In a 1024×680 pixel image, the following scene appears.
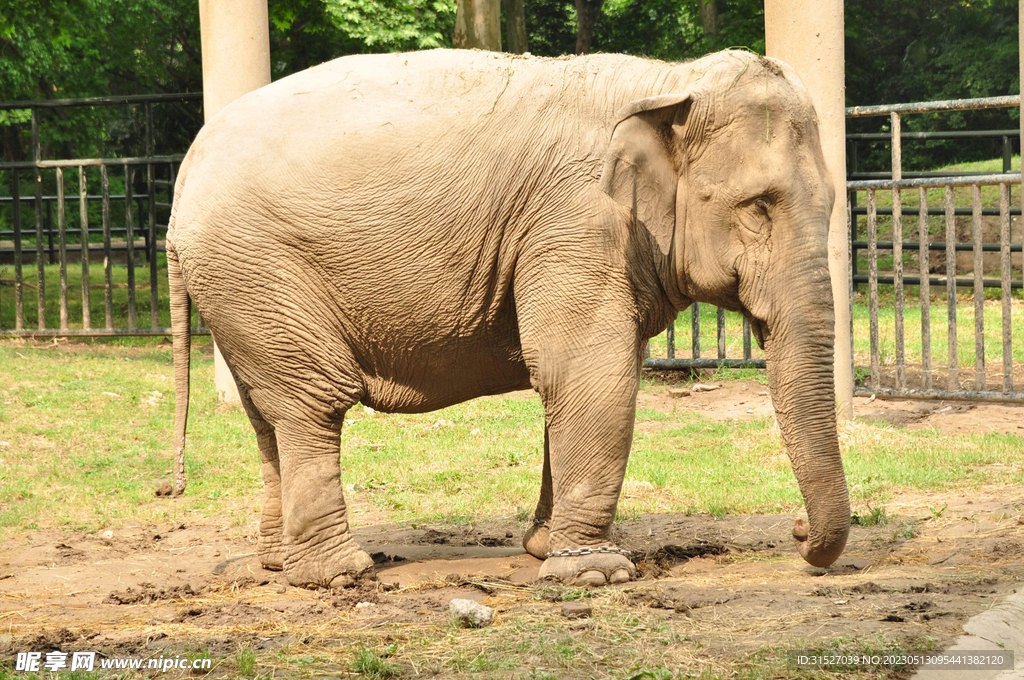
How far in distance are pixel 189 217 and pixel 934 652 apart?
397 cm

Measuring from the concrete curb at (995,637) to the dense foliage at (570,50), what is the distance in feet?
49.8

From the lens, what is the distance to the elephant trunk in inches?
212

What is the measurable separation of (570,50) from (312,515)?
2900 centimetres

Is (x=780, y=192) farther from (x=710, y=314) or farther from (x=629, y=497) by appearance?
(x=710, y=314)

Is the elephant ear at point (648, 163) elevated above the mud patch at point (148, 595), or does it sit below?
above

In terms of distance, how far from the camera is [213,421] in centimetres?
1034

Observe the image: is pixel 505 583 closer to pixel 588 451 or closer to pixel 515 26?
pixel 588 451

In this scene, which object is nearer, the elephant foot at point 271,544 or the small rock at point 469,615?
the small rock at point 469,615

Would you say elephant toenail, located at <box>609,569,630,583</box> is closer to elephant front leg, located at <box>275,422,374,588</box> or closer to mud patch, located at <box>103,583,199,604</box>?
elephant front leg, located at <box>275,422,374,588</box>

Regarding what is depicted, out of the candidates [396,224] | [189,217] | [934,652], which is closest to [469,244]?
[396,224]

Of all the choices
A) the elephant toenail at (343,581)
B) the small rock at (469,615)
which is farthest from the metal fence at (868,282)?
the small rock at (469,615)

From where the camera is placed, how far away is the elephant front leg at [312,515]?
5.96 metres

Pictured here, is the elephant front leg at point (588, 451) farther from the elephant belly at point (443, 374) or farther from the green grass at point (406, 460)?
the green grass at point (406, 460)

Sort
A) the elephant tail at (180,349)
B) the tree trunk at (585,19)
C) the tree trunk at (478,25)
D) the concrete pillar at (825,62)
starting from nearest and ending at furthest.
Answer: the elephant tail at (180,349)
the concrete pillar at (825,62)
the tree trunk at (478,25)
the tree trunk at (585,19)
